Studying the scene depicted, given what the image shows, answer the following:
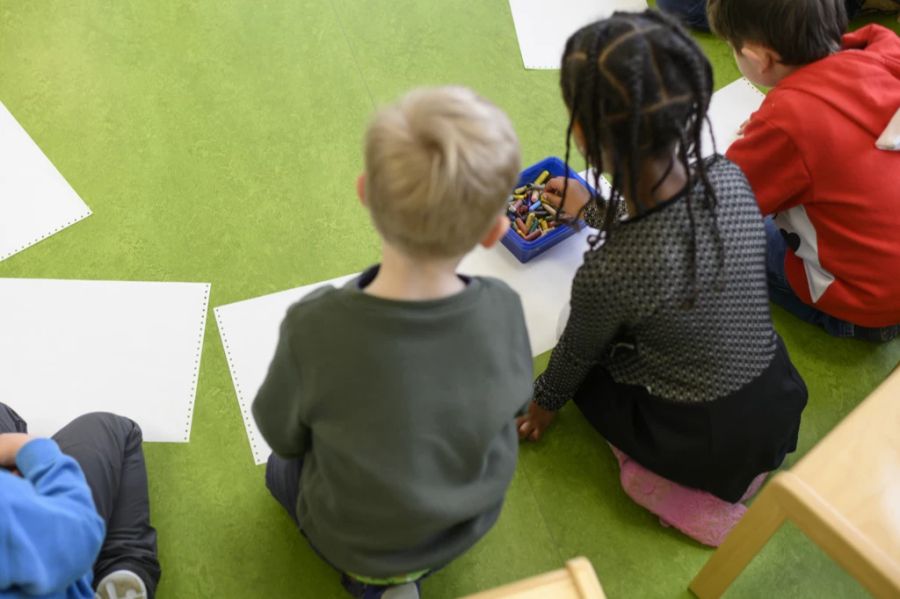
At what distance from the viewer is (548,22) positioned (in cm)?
196

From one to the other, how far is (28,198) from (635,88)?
132 cm

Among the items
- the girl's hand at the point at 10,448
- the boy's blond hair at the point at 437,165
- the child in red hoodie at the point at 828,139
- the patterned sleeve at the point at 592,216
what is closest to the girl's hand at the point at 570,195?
the patterned sleeve at the point at 592,216

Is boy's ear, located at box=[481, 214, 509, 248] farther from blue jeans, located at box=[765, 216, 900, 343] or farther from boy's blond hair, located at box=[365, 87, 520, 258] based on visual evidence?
blue jeans, located at box=[765, 216, 900, 343]

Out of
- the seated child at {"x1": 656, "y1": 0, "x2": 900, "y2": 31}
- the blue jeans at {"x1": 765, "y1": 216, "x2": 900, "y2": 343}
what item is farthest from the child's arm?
the seated child at {"x1": 656, "y1": 0, "x2": 900, "y2": 31}

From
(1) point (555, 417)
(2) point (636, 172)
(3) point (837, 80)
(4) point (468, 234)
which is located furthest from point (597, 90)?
(1) point (555, 417)

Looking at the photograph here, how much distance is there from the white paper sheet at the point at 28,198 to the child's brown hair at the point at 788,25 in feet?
4.39

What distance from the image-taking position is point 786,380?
1151mm

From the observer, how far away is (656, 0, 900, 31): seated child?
6.45 feet

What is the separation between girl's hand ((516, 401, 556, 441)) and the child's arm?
52 centimetres

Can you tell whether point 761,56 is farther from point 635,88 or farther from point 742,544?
point 742,544

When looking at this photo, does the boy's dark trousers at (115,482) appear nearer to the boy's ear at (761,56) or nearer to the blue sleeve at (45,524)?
the blue sleeve at (45,524)

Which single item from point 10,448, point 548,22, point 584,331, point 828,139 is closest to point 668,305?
point 584,331

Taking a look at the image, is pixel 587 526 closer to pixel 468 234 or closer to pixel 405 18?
pixel 468 234

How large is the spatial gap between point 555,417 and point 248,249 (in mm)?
732
